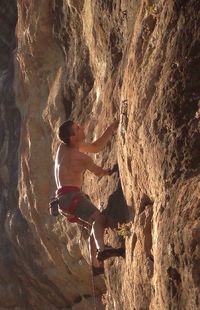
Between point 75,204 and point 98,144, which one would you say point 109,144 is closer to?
point 98,144

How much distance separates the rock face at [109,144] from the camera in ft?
21.8

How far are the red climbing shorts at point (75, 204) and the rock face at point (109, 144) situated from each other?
0.34 meters

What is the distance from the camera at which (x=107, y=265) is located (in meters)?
9.50

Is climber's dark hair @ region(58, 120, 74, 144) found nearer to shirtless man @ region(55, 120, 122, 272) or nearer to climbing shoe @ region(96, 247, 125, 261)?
shirtless man @ region(55, 120, 122, 272)

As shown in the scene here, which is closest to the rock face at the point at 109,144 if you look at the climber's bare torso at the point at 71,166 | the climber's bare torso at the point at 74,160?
the climber's bare torso at the point at 74,160

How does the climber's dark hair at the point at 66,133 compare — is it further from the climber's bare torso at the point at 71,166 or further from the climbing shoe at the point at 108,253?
the climbing shoe at the point at 108,253

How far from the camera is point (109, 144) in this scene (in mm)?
9578

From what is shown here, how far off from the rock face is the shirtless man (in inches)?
8.9

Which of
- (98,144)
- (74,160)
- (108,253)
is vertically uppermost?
(98,144)

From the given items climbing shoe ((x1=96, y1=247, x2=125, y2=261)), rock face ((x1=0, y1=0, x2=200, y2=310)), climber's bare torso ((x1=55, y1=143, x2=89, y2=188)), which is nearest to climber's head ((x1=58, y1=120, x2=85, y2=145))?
climber's bare torso ((x1=55, y1=143, x2=89, y2=188))

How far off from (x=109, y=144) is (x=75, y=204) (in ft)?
3.75

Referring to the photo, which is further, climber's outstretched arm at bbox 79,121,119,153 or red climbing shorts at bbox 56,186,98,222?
climber's outstretched arm at bbox 79,121,119,153

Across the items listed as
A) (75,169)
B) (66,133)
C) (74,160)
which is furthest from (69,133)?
(75,169)

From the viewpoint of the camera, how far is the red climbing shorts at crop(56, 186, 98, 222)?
8797 millimetres
